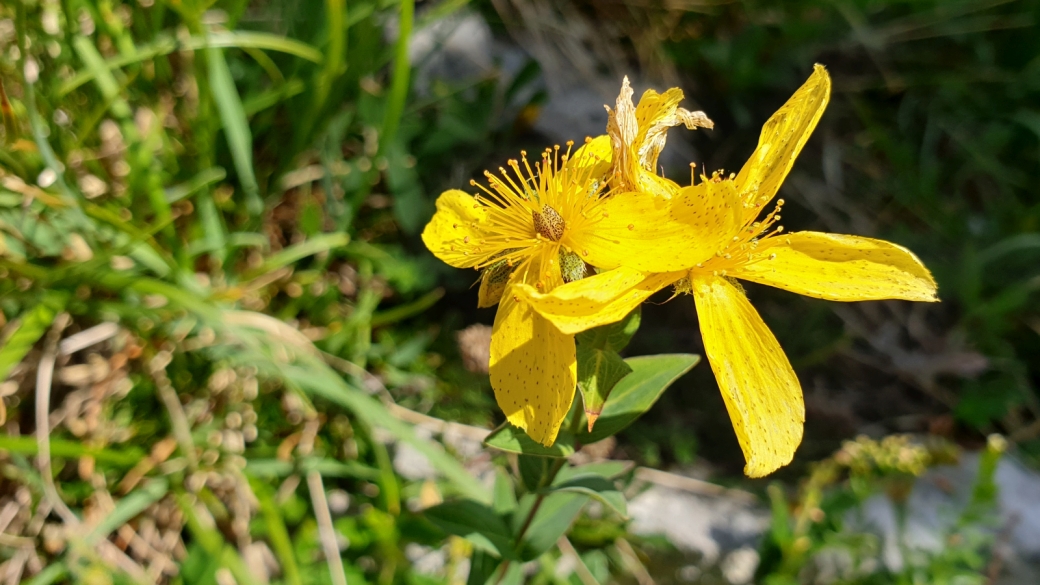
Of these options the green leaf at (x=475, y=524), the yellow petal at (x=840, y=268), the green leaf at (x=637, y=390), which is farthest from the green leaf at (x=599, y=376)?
the green leaf at (x=475, y=524)

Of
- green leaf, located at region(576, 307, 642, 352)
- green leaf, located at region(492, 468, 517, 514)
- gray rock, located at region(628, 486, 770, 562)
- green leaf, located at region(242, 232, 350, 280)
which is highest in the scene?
green leaf, located at region(576, 307, 642, 352)

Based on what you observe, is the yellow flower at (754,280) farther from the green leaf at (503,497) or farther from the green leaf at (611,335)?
the green leaf at (503,497)

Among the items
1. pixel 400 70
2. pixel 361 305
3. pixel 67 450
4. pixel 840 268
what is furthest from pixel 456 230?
pixel 67 450

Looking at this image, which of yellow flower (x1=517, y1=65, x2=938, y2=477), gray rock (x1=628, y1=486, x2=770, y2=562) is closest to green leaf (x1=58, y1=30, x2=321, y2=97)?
yellow flower (x1=517, y1=65, x2=938, y2=477)

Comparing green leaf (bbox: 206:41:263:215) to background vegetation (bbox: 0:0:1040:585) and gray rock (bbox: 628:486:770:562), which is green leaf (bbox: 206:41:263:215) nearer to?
background vegetation (bbox: 0:0:1040:585)

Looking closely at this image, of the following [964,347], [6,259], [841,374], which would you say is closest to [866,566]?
[841,374]

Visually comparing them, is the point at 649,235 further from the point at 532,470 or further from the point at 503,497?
the point at 503,497
